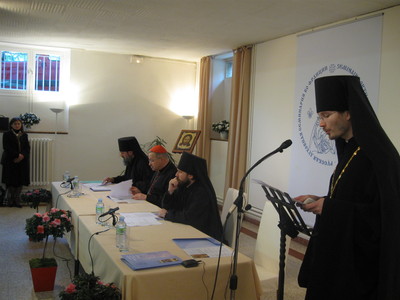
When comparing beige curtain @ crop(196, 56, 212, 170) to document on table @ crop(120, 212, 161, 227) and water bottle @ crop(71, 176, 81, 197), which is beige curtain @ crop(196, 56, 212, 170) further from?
document on table @ crop(120, 212, 161, 227)

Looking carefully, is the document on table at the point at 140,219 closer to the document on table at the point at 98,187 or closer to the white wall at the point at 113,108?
the document on table at the point at 98,187

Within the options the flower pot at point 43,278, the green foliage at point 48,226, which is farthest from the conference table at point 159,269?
the flower pot at point 43,278

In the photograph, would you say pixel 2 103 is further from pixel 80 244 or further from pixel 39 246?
pixel 80 244

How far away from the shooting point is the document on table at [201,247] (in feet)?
8.36

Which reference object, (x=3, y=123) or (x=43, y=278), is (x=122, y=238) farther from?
(x=3, y=123)

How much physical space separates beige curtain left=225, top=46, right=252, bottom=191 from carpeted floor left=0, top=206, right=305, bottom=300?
4.49 feet

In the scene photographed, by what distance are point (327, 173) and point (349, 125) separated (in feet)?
10.8

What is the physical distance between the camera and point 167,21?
5.54m

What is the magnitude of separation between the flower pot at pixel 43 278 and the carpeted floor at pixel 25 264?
0.05m

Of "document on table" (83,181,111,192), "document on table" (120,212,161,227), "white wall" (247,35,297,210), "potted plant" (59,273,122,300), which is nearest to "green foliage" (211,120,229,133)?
"white wall" (247,35,297,210)

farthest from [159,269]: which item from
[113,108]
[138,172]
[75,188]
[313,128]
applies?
[113,108]

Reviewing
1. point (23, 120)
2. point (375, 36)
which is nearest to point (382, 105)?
point (375, 36)

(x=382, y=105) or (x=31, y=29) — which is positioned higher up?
(x=31, y=29)

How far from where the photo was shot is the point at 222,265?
7.83 ft
